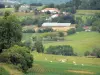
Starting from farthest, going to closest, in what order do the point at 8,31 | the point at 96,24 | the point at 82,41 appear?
the point at 96,24, the point at 82,41, the point at 8,31

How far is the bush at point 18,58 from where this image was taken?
126ft

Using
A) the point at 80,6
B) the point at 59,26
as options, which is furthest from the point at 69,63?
the point at 80,6

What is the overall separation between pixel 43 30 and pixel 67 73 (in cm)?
6298

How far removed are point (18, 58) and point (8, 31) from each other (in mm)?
9504

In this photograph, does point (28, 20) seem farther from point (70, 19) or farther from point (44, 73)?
point (44, 73)

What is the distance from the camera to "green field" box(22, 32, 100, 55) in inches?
3051

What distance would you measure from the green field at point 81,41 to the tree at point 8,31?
2678 centimetres

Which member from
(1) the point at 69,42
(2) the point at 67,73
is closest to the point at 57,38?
(1) the point at 69,42

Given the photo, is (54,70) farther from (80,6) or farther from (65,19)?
(80,6)

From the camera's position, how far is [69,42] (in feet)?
278

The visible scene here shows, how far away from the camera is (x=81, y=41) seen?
283 ft

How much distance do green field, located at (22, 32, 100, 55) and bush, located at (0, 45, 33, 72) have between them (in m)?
34.6

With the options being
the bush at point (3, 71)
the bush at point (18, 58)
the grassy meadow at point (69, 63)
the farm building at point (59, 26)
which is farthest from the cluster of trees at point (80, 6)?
the bush at point (3, 71)

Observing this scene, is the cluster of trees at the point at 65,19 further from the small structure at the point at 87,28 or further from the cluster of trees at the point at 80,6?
the cluster of trees at the point at 80,6
